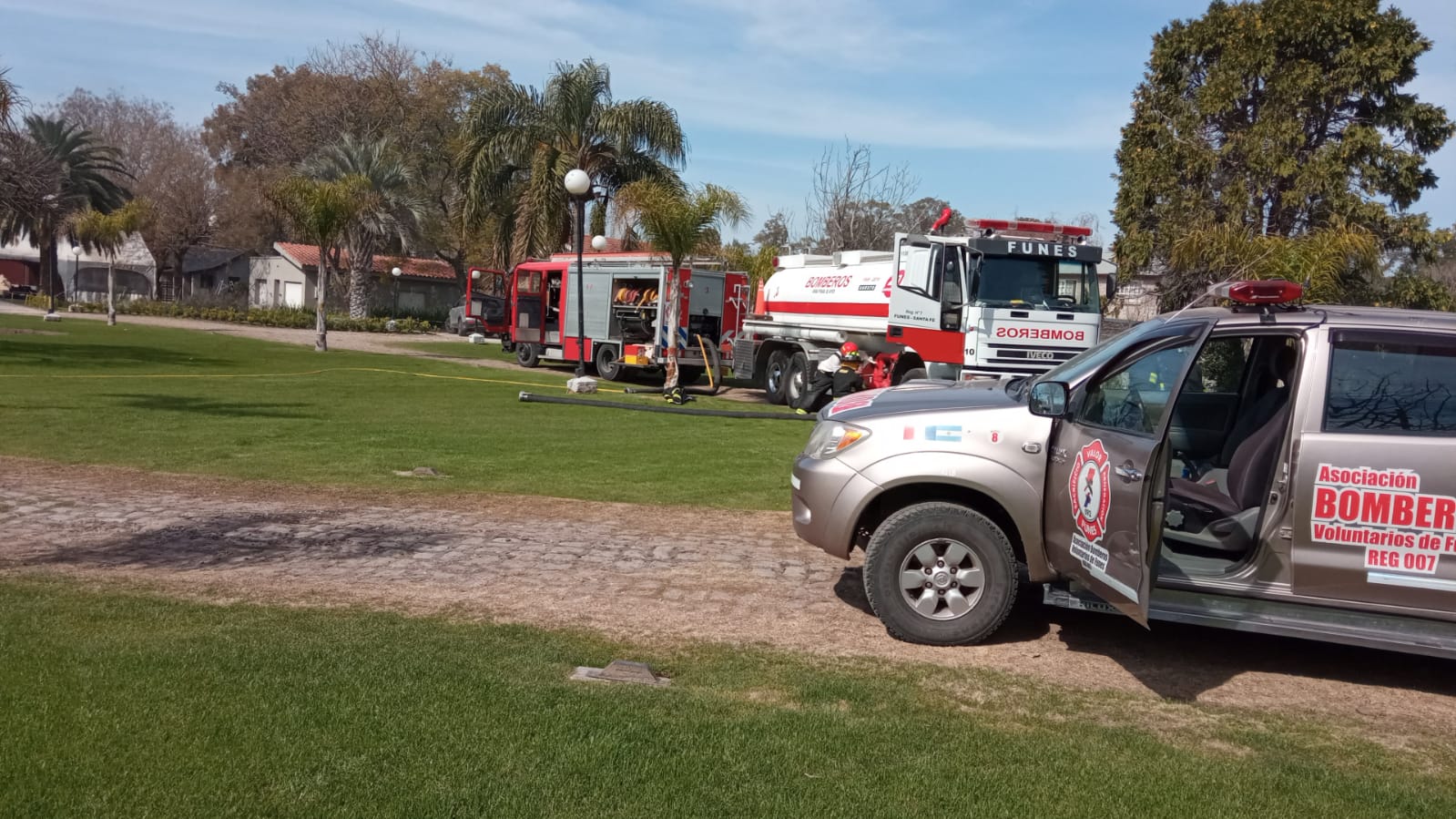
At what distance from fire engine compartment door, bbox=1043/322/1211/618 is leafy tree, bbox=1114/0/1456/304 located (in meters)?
18.7

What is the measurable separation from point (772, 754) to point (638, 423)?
12.7m

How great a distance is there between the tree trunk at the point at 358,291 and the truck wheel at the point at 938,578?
161 ft

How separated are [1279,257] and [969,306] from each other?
6155 millimetres

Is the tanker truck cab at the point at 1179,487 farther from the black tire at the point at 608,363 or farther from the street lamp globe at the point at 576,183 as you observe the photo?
the black tire at the point at 608,363

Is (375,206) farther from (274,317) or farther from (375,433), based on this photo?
(375,433)

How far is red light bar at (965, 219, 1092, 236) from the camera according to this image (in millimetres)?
17203

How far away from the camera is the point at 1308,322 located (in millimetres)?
5695

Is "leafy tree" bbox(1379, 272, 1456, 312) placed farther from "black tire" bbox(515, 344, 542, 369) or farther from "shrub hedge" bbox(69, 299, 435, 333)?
"shrub hedge" bbox(69, 299, 435, 333)

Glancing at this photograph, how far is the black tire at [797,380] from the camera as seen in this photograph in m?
21.3

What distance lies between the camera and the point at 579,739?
4.42m

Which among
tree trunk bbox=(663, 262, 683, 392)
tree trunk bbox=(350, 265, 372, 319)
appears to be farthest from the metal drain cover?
tree trunk bbox=(350, 265, 372, 319)

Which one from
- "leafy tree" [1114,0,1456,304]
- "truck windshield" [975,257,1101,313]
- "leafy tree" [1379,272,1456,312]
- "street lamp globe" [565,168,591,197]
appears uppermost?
"leafy tree" [1114,0,1456,304]

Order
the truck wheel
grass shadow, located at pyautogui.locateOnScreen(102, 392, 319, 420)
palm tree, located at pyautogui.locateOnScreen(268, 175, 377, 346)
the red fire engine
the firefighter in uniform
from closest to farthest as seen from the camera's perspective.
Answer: the truck wheel < grass shadow, located at pyautogui.locateOnScreen(102, 392, 319, 420) < the firefighter in uniform < the red fire engine < palm tree, located at pyautogui.locateOnScreen(268, 175, 377, 346)

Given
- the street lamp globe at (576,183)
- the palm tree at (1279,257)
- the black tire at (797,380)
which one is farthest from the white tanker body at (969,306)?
the street lamp globe at (576,183)
